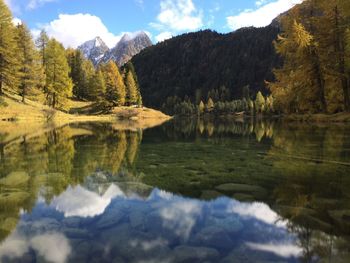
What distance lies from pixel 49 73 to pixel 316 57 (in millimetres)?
50553

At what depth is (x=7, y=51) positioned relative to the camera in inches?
1978

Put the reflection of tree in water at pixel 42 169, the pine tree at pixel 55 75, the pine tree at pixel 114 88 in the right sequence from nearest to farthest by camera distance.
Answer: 1. the reflection of tree in water at pixel 42 169
2. the pine tree at pixel 55 75
3. the pine tree at pixel 114 88

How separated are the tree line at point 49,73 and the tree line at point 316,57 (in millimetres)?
A: 39705

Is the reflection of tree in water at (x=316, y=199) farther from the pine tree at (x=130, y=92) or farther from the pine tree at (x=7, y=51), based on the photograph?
the pine tree at (x=130, y=92)

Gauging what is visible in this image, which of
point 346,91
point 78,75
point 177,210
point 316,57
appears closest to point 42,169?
point 177,210

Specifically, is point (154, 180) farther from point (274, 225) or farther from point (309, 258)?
point (309, 258)

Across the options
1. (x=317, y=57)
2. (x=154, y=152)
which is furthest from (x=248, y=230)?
(x=317, y=57)

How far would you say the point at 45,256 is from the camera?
5758mm

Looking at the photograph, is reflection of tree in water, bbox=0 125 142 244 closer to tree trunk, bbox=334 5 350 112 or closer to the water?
the water

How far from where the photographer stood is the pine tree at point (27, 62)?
2179 inches

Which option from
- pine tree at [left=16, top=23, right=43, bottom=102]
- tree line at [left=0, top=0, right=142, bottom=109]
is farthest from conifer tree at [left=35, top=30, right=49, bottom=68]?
pine tree at [left=16, top=23, right=43, bottom=102]

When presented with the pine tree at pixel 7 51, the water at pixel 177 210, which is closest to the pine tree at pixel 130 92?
the pine tree at pixel 7 51

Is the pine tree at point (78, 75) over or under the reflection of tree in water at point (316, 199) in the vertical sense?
over

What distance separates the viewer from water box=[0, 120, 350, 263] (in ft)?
19.3
